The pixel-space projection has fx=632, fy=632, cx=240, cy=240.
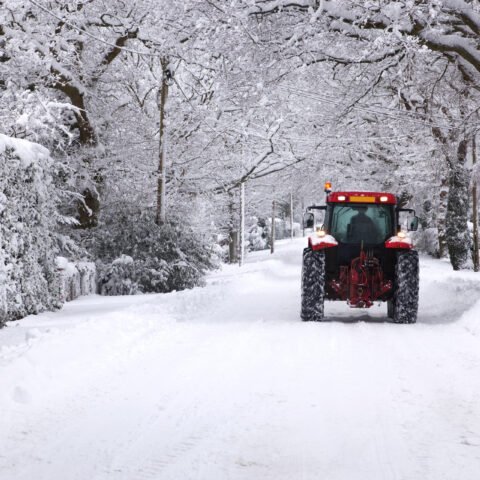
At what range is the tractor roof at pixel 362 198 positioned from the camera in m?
12.0

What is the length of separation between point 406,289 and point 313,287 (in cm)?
164

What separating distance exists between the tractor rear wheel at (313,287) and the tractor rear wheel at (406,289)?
4.41 ft

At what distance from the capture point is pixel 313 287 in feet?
36.5

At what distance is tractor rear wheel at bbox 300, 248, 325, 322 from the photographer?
1110 centimetres

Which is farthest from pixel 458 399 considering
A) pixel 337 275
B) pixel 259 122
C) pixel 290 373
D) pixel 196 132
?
pixel 259 122

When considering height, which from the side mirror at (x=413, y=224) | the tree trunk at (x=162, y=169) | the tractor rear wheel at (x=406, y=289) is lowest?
the tractor rear wheel at (x=406, y=289)

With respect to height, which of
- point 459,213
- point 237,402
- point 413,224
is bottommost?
point 237,402

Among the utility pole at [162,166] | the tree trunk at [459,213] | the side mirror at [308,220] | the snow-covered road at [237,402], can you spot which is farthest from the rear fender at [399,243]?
the tree trunk at [459,213]

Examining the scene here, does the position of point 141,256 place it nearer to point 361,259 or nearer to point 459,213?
point 361,259

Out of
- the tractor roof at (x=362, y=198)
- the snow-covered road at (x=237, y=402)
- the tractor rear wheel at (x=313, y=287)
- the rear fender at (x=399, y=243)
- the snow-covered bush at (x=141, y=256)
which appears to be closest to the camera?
the snow-covered road at (x=237, y=402)

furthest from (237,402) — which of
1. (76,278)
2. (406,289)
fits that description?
(76,278)

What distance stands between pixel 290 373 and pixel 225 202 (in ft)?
109

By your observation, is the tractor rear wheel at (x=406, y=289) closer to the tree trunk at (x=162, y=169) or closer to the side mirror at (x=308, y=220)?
the side mirror at (x=308, y=220)

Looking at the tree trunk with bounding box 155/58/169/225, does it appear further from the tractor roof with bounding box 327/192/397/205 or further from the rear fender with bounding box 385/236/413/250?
the rear fender with bounding box 385/236/413/250
